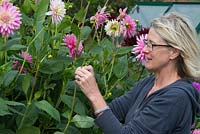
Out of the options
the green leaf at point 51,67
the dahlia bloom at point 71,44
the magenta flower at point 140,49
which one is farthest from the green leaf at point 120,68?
the green leaf at point 51,67

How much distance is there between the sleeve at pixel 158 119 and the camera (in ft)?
7.17

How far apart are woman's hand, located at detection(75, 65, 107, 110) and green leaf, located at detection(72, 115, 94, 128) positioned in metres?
0.06

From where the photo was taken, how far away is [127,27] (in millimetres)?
2545

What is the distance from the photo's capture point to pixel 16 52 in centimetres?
232

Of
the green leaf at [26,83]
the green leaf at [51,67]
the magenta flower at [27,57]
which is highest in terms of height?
the magenta flower at [27,57]

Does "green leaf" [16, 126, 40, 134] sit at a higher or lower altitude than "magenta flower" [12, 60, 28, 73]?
lower

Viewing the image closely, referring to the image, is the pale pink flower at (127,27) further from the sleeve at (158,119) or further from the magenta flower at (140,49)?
the sleeve at (158,119)

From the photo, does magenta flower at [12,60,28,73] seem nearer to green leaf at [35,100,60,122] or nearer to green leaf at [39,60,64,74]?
green leaf at [39,60,64,74]

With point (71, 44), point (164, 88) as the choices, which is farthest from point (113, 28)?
point (164, 88)

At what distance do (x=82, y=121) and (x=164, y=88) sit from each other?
1.18 ft

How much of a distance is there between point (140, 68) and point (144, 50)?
45 cm

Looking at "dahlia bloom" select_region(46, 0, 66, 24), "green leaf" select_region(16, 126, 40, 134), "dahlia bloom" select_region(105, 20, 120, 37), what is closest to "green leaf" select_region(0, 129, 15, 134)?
"green leaf" select_region(16, 126, 40, 134)

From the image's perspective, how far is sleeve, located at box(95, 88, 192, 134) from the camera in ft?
7.17

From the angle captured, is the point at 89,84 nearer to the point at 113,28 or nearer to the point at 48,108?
the point at 48,108
